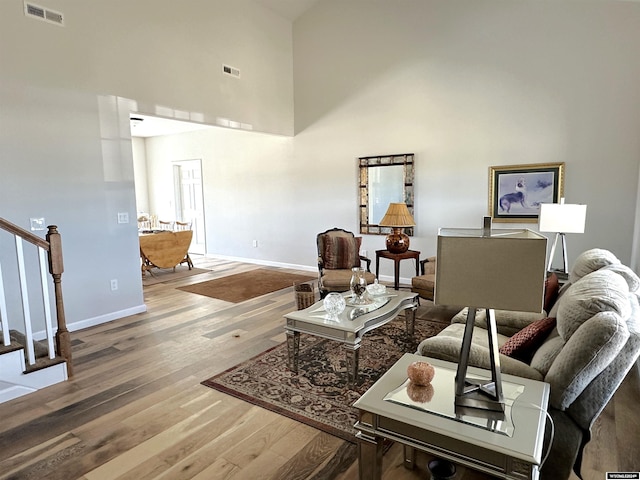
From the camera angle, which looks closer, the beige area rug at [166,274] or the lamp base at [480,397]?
the lamp base at [480,397]

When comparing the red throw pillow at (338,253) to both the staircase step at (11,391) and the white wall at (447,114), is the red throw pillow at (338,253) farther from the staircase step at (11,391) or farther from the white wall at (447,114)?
the staircase step at (11,391)

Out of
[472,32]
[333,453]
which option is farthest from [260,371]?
[472,32]

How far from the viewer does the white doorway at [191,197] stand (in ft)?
29.5

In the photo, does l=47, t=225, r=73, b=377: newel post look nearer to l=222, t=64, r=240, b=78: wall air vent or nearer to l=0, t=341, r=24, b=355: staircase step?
l=0, t=341, r=24, b=355: staircase step

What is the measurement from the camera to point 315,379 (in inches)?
117

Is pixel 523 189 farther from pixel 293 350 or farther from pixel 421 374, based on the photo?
pixel 421 374

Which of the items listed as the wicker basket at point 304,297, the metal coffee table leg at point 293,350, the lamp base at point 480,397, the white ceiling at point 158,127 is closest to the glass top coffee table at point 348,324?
the metal coffee table leg at point 293,350

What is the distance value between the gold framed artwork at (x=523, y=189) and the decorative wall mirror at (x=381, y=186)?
46.0 inches

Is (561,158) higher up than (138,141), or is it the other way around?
(138,141)

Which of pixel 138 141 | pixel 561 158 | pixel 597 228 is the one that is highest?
pixel 138 141

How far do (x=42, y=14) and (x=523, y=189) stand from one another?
556 centimetres

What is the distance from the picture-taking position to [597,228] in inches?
180

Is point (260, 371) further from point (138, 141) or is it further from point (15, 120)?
point (138, 141)

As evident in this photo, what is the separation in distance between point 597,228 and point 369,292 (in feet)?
10.0
